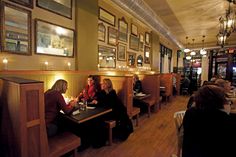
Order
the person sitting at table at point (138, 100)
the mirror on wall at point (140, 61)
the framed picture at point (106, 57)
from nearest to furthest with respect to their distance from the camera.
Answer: the framed picture at point (106, 57) → the person sitting at table at point (138, 100) → the mirror on wall at point (140, 61)

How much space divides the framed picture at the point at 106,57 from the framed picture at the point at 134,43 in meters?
1.13

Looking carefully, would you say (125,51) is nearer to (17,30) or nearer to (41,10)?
(41,10)

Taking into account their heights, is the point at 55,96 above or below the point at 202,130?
above

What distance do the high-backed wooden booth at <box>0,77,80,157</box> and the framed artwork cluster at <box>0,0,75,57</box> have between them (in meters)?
0.96

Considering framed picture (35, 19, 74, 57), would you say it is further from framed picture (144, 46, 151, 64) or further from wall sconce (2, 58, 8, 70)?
framed picture (144, 46, 151, 64)

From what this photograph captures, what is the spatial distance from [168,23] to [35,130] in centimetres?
617

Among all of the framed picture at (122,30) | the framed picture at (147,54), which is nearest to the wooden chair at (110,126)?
the framed picture at (122,30)

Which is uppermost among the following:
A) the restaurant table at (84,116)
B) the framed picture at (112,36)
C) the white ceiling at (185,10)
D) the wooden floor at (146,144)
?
Answer: the white ceiling at (185,10)

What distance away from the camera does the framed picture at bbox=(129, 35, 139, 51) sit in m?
5.74

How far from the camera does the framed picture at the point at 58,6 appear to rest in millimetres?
2875

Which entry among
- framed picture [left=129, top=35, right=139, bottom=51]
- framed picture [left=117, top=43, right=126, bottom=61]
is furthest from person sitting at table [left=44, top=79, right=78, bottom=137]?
framed picture [left=129, top=35, right=139, bottom=51]

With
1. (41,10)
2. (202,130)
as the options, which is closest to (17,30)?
(41,10)

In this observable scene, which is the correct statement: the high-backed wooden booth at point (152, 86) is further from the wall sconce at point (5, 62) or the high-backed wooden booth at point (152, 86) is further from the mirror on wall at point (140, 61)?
the wall sconce at point (5, 62)

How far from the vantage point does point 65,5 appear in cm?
329
